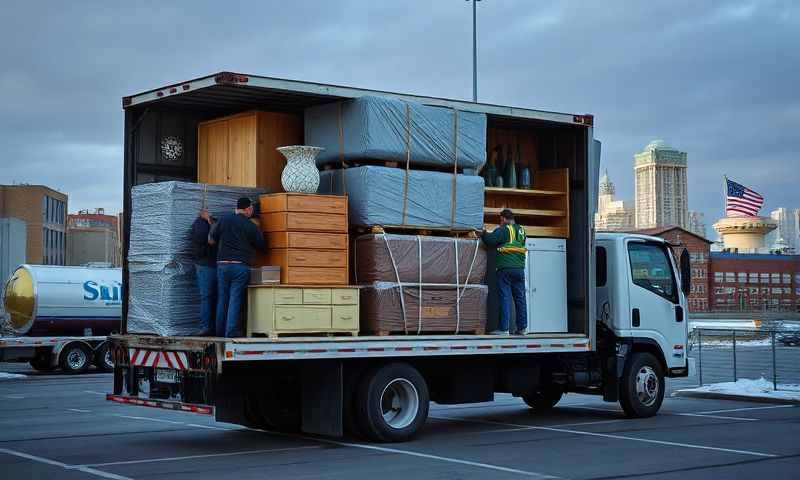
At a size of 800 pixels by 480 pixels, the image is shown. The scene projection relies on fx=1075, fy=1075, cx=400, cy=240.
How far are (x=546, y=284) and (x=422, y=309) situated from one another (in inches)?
101

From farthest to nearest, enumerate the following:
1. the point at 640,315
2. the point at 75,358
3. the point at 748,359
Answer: the point at 748,359, the point at 75,358, the point at 640,315

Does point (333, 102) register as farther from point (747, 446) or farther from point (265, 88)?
point (747, 446)

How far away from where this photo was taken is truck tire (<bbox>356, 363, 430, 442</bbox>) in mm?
12414

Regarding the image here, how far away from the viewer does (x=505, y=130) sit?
15.9 meters

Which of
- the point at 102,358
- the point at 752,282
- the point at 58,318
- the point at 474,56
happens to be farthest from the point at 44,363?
the point at 752,282

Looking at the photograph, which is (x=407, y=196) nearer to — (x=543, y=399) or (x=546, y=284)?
(x=546, y=284)

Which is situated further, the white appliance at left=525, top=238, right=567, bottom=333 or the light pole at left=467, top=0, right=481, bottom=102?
the light pole at left=467, top=0, right=481, bottom=102

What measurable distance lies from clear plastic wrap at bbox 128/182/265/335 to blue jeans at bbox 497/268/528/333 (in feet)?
11.5

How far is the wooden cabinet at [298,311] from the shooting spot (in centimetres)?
1168

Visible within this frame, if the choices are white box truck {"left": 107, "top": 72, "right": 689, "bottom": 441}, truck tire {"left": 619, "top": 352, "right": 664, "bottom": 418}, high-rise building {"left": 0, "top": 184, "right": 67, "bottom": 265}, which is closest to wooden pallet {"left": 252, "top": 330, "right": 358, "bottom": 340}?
white box truck {"left": 107, "top": 72, "right": 689, "bottom": 441}

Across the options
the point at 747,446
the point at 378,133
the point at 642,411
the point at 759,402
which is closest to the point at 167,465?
the point at 378,133

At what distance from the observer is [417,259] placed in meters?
13.1

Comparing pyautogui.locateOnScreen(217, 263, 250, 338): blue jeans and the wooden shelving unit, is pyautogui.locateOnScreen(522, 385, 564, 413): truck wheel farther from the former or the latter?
pyautogui.locateOnScreen(217, 263, 250, 338): blue jeans

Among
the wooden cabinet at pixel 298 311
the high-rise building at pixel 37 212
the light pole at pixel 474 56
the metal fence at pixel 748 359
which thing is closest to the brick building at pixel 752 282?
the high-rise building at pixel 37 212
